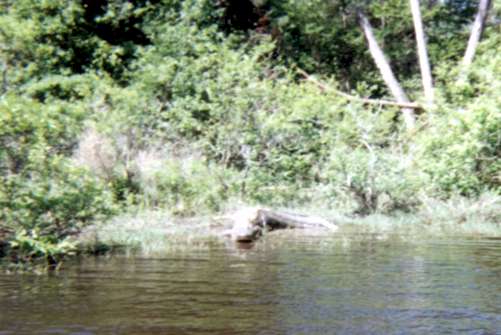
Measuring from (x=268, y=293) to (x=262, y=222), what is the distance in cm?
553

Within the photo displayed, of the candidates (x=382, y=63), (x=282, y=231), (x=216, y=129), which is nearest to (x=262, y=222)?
(x=282, y=231)

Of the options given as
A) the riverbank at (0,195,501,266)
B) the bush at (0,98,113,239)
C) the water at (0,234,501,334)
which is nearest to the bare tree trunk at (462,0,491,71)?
the riverbank at (0,195,501,266)

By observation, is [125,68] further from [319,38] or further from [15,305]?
[15,305]

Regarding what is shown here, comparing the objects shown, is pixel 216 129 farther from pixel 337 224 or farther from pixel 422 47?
pixel 422 47

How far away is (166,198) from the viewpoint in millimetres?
15898

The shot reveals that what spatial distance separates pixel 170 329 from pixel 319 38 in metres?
21.8

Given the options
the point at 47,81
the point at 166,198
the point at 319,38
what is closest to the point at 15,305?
the point at 166,198

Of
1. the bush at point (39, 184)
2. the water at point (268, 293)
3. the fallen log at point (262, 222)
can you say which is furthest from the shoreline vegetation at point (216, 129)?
the water at point (268, 293)

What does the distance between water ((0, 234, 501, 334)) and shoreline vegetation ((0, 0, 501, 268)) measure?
1.34 metres

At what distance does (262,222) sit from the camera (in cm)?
1362

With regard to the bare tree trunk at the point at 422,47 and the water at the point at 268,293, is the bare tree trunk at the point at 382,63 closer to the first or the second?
the bare tree trunk at the point at 422,47

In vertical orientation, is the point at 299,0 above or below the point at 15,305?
above

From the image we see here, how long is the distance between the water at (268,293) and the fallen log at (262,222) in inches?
61.2

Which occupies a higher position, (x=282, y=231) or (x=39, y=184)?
(x=39, y=184)
